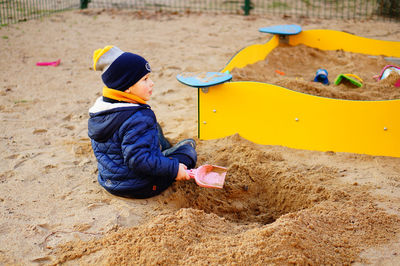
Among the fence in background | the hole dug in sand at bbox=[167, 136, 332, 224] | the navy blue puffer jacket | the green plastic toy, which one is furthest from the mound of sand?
the fence in background

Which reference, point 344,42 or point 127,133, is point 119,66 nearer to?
point 127,133

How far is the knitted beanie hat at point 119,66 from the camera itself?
247 centimetres

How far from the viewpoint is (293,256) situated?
6.38 feet

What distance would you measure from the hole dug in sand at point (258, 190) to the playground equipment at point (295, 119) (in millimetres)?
287

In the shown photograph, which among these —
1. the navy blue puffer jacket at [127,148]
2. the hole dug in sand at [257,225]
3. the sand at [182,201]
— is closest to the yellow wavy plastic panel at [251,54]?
the sand at [182,201]

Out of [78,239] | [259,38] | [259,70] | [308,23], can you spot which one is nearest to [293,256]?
[78,239]

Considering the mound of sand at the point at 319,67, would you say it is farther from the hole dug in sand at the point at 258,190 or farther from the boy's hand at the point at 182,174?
the boy's hand at the point at 182,174

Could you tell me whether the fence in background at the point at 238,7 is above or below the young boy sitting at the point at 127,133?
above

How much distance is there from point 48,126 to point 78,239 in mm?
1695

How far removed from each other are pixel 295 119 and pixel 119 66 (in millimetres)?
1376

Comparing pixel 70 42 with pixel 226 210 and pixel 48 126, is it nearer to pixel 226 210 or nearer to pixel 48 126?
pixel 48 126

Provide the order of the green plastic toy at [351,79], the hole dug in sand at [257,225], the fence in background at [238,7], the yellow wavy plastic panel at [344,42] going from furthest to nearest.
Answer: the fence in background at [238,7] → the yellow wavy plastic panel at [344,42] → the green plastic toy at [351,79] → the hole dug in sand at [257,225]

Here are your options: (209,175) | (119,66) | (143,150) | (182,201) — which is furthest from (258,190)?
(119,66)

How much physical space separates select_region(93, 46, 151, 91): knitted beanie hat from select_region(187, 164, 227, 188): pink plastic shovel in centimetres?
63
